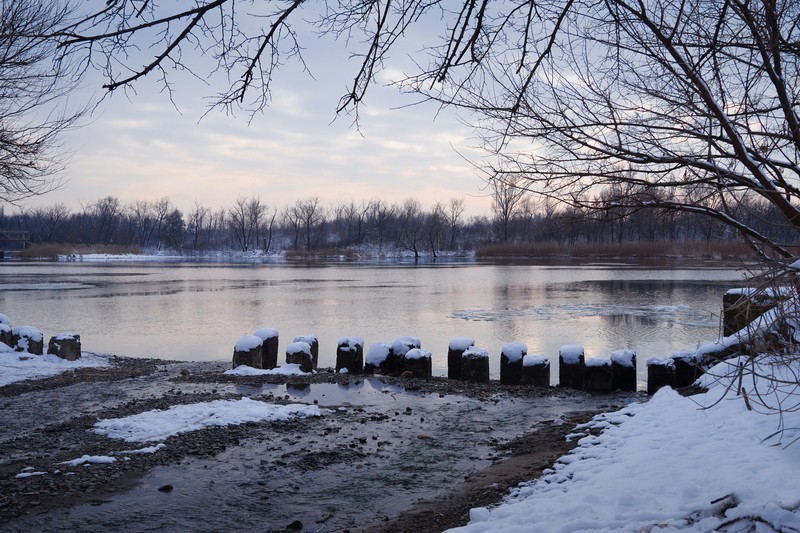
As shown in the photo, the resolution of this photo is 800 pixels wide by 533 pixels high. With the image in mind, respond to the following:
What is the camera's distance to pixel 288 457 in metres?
5.79

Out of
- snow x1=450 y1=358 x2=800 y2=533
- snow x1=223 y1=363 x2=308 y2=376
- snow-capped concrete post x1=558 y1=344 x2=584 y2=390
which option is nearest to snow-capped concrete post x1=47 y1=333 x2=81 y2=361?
snow x1=223 y1=363 x2=308 y2=376

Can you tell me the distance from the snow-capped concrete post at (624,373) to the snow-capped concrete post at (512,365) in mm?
1280

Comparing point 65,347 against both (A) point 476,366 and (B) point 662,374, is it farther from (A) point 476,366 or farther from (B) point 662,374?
(B) point 662,374

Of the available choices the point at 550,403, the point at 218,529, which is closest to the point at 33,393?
the point at 218,529

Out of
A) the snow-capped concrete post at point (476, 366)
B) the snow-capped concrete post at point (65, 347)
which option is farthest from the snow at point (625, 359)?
the snow-capped concrete post at point (65, 347)

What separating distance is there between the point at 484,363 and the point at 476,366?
0.42 feet

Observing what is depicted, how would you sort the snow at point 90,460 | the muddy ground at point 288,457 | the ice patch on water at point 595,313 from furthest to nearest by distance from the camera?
the ice patch on water at point 595,313 → the snow at point 90,460 → the muddy ground at point 288,457

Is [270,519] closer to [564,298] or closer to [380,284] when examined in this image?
[564,298]

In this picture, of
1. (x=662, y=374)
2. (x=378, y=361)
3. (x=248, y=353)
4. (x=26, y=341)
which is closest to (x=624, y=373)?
(x=662, y=374)

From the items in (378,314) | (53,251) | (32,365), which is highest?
(53,251)

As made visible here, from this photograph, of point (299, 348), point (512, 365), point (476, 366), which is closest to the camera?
point (512, 365)

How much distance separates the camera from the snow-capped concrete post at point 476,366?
9.48 meters

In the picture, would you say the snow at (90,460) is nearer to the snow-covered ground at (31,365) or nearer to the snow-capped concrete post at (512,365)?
the snow-covered ground at (31,365)

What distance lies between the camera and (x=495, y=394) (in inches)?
339
